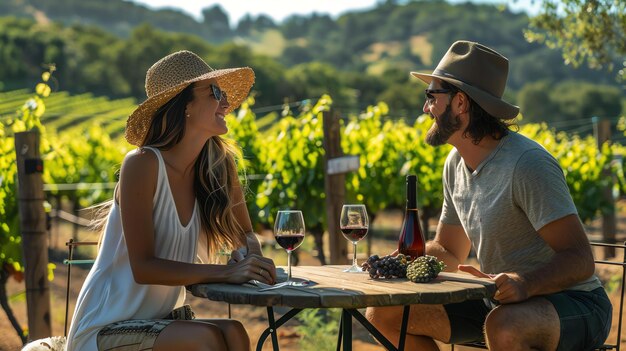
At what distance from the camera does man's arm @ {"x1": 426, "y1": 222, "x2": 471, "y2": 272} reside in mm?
3209

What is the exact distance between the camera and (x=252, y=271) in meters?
2.57

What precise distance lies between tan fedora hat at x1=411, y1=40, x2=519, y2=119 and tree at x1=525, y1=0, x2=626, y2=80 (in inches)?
153

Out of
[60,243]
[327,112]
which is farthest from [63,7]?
[327,112]

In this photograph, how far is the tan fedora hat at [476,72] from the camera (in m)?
2.98

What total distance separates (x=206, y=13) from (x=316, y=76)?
75.2 metres

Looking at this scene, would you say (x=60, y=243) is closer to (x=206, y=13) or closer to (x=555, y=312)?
(x=555, y=312)

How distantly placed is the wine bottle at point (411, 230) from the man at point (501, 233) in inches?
7.7

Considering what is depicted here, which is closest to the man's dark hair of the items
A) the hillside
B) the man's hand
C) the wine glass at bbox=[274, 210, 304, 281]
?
the man's hand

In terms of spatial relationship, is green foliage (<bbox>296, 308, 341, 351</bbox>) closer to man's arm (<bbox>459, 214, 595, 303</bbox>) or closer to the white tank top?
the white tank top

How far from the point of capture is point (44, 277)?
4504 mm

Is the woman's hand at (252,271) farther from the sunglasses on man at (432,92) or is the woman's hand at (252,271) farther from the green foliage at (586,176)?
the green foliage at (586,176)

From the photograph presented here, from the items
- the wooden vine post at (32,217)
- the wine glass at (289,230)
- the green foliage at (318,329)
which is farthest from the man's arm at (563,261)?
the green foliage at (318,329)

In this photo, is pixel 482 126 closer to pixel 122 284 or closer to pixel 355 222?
pixel 355 222

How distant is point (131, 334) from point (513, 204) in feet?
4.12
